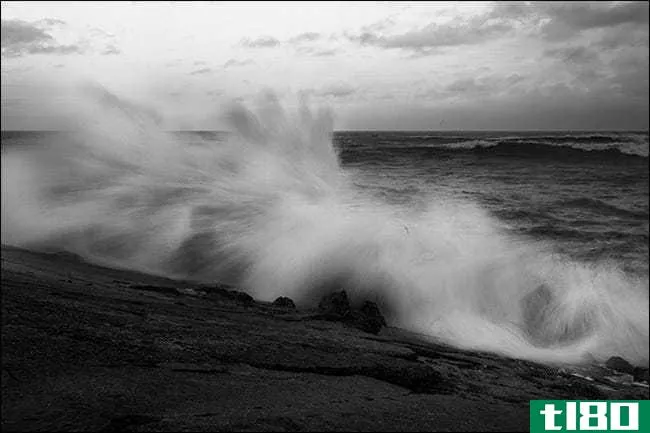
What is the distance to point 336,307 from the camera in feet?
18.1

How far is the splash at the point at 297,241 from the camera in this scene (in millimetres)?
6766

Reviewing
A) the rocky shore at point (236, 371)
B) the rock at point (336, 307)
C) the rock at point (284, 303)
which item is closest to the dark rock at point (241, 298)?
the rocky shore at point (236, 371)

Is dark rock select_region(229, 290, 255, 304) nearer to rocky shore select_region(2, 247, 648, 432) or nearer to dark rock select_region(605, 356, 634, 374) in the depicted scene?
rocky shore select_region(2, 247, 648, 432)

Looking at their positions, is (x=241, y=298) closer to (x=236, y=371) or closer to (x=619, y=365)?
(x=236, y=371)

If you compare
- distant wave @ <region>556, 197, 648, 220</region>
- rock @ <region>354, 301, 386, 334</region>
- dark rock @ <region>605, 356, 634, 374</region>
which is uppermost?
distant wave @ <region>556, 197, 648, 220</region>

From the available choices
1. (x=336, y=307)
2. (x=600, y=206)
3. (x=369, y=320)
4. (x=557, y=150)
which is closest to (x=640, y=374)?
(x=369, y=320)

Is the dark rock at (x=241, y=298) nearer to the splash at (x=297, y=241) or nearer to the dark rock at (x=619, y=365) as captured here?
the splash at (x=297, y=241)

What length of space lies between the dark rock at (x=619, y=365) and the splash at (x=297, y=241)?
0.28 meters

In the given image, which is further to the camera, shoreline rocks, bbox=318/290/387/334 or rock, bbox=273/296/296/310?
rock, bbox=273/296/296/310

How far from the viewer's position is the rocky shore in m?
2.76

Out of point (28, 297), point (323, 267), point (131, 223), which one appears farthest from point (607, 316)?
point (131, 223)

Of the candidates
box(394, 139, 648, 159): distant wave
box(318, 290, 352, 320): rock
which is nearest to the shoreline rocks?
box(318, 290, 352, 320): rock

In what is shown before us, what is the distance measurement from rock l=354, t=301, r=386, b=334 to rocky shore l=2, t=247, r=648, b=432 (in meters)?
0.02

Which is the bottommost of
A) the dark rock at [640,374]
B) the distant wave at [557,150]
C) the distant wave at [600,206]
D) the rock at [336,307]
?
the dark rock at [640,374]
